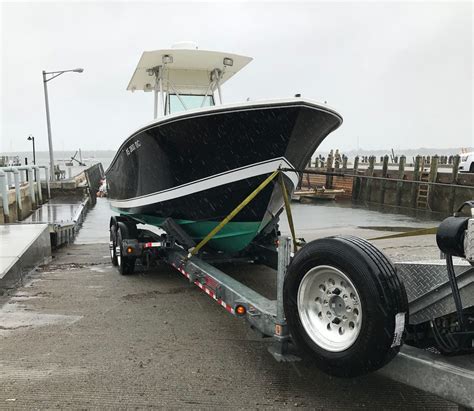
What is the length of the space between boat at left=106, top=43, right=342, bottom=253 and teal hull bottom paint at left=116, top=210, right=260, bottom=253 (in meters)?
0.01

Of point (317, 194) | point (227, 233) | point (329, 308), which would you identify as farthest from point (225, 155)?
point (317, 194)

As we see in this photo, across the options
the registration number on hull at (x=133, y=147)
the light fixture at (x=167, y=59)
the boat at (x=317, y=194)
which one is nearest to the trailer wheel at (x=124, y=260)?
the registration number on hull at (x=133, y=147)

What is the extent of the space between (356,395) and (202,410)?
3.69ft

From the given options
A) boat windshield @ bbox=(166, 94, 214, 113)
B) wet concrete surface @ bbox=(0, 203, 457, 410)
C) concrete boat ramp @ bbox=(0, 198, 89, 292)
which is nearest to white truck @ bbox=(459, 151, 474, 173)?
boat windshield @ bbox=(166, 94, 214, 113)

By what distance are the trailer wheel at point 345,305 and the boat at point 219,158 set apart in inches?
95.0

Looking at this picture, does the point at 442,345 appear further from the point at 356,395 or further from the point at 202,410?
the point at 202,410

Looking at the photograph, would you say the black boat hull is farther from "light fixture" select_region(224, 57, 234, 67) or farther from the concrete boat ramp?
"light fixture" select_region(224, 57, 234, 67)

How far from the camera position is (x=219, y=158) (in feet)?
18.7

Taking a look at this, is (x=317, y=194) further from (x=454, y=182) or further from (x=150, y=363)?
(x=150, y=363)

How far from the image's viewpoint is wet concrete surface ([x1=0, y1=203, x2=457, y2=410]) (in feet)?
11.1

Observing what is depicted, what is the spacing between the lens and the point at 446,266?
2.80 metres

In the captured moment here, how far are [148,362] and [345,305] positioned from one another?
1.88 meters

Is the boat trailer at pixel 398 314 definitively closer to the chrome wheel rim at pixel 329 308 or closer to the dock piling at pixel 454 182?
the chrome wheel rim at pixel 329 308

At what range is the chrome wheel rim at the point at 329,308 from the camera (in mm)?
2990
